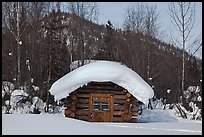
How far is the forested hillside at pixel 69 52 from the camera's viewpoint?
26.5m

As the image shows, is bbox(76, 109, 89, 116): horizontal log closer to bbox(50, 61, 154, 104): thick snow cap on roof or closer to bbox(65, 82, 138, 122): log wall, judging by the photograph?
bbox(65, 82, 138, 122): log wall

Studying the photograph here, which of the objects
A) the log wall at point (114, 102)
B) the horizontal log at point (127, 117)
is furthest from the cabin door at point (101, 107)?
the horizontal log at point (127, 117)

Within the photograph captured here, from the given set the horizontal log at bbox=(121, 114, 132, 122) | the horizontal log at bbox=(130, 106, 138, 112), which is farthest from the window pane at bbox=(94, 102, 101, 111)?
the horizontal log at bbox=(130, 106, 138, 112)

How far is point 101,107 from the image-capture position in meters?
15.2

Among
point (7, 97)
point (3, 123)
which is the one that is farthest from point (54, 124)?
point (7, 97)

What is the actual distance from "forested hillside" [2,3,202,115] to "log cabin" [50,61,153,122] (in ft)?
28.6

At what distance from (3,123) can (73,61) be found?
26.2 metres

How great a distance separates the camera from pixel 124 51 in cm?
3500

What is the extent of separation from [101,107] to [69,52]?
17.3 metres

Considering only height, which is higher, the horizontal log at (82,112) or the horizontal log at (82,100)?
the horizontal log at (82,100)

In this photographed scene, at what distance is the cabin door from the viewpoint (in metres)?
15.1

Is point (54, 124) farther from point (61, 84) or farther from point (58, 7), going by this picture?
point (58, 7)

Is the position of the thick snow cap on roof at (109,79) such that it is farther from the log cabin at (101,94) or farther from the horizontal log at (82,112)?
the horizontal log at (82,112)

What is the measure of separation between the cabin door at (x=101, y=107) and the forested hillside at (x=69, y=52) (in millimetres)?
8869
